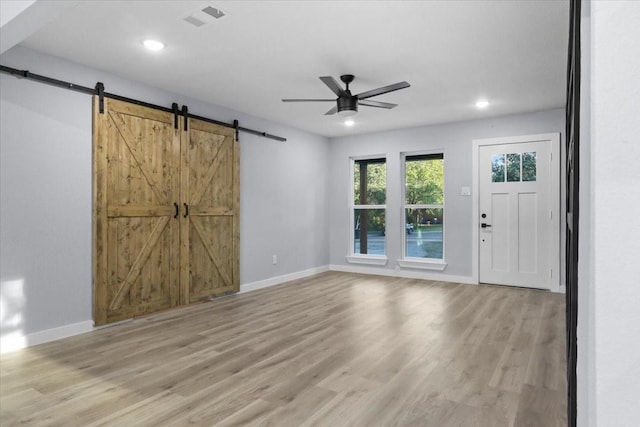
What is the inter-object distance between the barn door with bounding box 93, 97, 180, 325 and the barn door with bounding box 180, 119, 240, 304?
16 centimetres

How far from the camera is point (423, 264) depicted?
6.50 meters

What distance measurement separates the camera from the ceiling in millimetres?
2771

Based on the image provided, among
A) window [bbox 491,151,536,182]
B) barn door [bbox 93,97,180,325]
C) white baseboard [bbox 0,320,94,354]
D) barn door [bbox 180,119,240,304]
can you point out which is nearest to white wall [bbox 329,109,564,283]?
window [bbox 491,151,536,182]

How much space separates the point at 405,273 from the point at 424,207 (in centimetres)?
122

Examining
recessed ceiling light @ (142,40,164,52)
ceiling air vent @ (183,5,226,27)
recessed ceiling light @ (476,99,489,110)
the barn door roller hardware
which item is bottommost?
the barn door roller hardware

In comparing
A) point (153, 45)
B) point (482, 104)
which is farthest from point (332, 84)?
point (482, 104)

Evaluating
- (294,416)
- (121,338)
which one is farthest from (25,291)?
(294,416)

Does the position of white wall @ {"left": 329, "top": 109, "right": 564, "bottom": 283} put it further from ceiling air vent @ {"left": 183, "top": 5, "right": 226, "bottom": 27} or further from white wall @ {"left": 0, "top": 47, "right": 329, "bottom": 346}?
ceiling air vent @ {"left": 183, "top": 5, "right": 226, "bottom": 27}

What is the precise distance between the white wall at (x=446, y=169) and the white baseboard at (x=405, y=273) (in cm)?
2

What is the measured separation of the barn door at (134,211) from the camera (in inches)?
151

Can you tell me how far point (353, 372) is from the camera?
273 cm

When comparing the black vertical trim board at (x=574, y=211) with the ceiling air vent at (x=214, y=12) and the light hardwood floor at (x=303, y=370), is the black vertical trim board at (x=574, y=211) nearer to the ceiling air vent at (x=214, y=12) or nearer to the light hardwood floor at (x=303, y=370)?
the light hardwood floor at (x=303, y=370)

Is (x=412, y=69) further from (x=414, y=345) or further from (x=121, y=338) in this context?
(x=121, y=338)

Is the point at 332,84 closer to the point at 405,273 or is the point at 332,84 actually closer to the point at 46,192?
the point at 46,192
